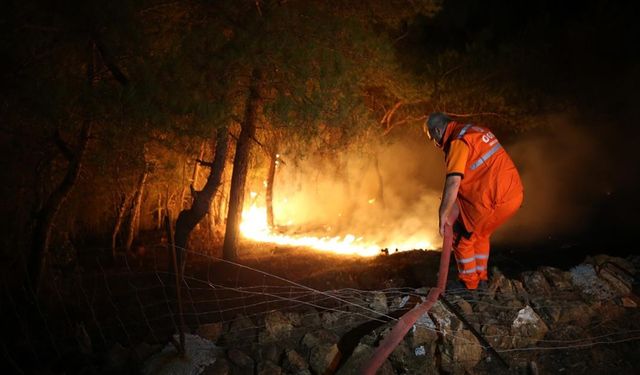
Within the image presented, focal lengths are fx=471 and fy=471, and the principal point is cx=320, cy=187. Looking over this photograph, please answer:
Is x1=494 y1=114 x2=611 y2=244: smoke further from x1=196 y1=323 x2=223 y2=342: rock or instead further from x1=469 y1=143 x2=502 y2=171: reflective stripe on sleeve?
x1=196 y1=323 x2=223 y2=342: rock

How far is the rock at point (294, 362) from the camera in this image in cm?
441

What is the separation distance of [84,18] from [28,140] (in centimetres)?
264

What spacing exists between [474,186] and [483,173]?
161 mm

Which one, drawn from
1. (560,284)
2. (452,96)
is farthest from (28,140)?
(452,96)

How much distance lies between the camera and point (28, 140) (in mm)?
8109

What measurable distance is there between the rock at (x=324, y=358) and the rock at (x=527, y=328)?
5.48 ft

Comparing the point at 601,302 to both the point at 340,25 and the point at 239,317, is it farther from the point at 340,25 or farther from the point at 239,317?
the point at 340,25

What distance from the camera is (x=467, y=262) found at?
16.7 feet

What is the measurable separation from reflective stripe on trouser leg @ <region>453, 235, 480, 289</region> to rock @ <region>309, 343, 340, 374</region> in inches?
64.8

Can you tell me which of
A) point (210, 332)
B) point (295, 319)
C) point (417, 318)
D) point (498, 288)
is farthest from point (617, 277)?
point (210, 332)

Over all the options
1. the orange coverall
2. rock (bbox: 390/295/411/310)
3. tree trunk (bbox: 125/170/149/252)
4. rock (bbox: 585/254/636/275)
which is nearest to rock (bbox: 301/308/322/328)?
rock (bbox: 390/295/411/310)

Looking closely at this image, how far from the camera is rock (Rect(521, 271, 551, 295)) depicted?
5125 millimetres

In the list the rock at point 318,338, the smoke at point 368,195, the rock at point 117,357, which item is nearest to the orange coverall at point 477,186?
the rock at point 318,338

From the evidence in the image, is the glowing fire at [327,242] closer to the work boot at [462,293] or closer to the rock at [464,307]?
the work boot at [462,293]
